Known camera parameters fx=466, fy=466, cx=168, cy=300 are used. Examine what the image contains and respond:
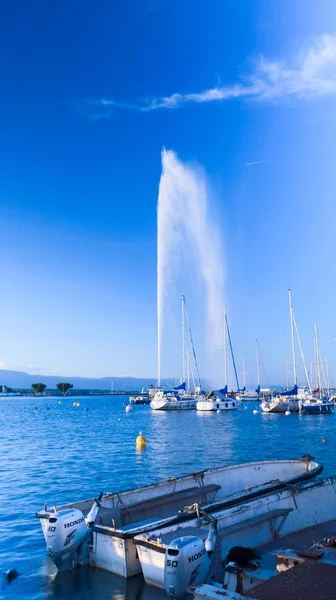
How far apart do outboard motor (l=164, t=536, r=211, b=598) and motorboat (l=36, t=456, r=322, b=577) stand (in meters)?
1.62

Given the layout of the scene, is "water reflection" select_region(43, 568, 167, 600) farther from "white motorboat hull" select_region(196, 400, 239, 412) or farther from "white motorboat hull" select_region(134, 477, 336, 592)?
"white motorboat hull" select_region(196, 400, 239, 412)

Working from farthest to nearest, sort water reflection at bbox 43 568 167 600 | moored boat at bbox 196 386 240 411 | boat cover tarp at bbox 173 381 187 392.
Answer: boat cover tarp at bbox 173 381 187 392 → moored boat at bbox 196 386 240 411 → water reflection at bbox 43 568 167 600

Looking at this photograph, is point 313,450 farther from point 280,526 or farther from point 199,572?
point 199,572

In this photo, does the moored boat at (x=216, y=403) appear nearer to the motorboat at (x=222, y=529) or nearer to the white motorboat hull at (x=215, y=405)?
the white motorboat hull at (x=215, y=405)

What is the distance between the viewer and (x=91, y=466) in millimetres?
33406

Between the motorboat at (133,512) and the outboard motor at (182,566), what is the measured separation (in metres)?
1.62

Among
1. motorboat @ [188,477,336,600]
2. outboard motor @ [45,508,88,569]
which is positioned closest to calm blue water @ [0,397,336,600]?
outboard motor @ [45,508,88,569]

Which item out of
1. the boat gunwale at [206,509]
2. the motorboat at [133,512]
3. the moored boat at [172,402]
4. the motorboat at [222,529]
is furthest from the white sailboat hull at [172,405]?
the motorboat at [222,529]

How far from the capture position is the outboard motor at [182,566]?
10016mm

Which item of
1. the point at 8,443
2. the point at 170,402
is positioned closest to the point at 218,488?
the point at 8,443

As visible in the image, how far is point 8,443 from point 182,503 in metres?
38.4

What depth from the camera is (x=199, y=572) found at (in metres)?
10.5

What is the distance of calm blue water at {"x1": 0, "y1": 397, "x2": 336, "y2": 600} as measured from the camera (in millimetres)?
12383

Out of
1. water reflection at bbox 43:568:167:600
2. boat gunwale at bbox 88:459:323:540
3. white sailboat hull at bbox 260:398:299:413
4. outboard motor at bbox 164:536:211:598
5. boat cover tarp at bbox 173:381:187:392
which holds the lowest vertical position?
water reflection at bbox 43:568:167:600
